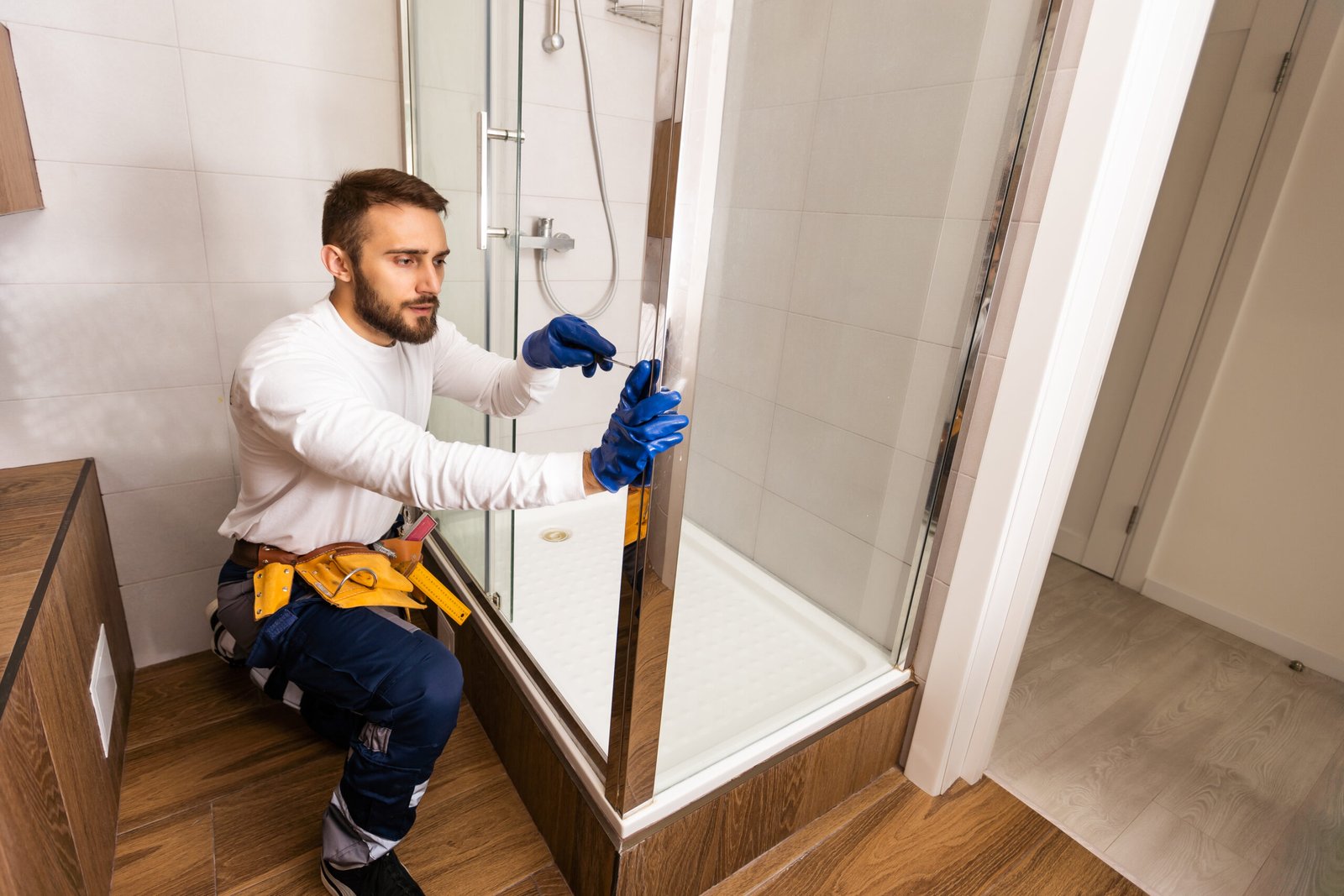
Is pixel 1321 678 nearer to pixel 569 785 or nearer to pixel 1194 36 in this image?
pixel 1194 36

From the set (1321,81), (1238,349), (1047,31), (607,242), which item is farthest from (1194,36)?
(1238,349)

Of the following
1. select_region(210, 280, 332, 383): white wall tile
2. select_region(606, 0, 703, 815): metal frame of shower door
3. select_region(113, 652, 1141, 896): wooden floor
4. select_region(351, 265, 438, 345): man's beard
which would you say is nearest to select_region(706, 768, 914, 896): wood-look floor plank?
select_region(113, 652, 1141, 896): wooden floor

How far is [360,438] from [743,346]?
63cm

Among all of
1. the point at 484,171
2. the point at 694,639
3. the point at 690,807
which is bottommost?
the point at 690,807

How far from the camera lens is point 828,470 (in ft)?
4.86

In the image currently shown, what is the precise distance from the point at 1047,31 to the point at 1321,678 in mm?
2042

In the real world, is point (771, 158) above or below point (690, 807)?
above

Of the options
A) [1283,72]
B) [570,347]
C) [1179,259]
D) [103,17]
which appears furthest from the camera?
[1179,259]

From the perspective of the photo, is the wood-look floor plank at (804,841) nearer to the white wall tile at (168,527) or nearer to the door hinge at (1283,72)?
the white wall tile at (168,527)

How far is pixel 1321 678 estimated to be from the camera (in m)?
2.05

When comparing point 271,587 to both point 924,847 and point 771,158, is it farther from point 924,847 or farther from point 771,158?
point 924,847

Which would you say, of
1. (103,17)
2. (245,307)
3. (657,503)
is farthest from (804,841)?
(103,17)

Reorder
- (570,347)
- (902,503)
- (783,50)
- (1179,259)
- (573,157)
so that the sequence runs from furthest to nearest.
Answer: (1179,259) → (573,157) → (902,503) → (570,347) → (783,50)

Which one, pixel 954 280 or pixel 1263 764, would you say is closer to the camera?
pixel 954 280
